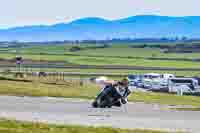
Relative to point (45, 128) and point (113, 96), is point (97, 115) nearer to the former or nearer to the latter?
point (113, 96)

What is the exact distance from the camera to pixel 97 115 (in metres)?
19.0

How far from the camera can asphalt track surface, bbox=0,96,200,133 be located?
55.7 feet

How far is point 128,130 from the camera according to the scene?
49.8 ft

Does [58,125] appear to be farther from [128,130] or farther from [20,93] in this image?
[20,93]

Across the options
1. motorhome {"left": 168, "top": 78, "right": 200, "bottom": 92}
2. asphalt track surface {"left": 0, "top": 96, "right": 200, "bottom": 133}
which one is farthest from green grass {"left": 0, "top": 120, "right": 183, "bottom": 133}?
motorhome {"left": 168, "top": 78, "right": 200, "bottom": 92}

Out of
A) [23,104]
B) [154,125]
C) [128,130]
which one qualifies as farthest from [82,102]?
[128,130]

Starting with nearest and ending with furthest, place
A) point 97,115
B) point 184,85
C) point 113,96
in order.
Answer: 1. point 97,115
2. point 113,96
3. point 184,85

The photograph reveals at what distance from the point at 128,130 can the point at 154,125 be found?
185 cm

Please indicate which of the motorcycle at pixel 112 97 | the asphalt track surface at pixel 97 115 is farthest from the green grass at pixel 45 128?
the motorcycle at pixel 112 97

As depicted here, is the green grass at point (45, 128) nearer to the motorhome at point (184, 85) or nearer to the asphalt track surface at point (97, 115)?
the asphalt track surface at point (97, 115)

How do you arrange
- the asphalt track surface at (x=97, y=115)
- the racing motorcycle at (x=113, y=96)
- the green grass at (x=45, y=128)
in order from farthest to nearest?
the racing motorcycle at (x=113, y=96) → the asphalt track surface at (x=97, y=115) → the green grass at (x=45, y=128)

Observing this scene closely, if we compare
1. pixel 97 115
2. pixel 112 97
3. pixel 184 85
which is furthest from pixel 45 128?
pixel 184 85

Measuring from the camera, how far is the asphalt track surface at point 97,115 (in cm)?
Result: 1698

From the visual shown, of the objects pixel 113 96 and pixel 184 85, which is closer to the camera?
pixel 113 96
